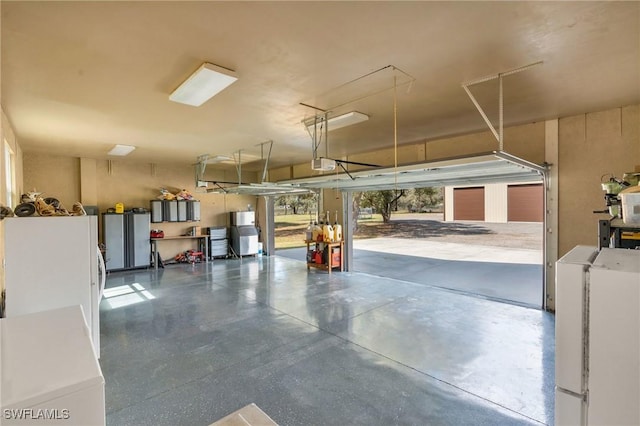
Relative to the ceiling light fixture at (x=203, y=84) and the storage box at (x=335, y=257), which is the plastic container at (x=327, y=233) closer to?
the storage box at (x=335, y=257)

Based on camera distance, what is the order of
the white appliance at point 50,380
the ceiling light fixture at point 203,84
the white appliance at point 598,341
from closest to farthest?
the white appliance at point 598,341 → the white appliance at point 50,380 → the ceiling light fixture at point 203,84

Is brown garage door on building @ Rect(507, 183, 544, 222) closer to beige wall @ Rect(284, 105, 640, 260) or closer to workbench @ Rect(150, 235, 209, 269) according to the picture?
beige wall @ Rect(284, 105, 640, 260)

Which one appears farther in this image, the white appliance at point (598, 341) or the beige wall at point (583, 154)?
the beige wall at point (583, 154)

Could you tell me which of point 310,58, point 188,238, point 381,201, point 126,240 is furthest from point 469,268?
point 381,201

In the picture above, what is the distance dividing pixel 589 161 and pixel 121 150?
27.7 ft

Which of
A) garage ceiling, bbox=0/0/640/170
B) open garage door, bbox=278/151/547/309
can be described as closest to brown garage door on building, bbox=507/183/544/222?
open garage door, bbox=278/151/547/309

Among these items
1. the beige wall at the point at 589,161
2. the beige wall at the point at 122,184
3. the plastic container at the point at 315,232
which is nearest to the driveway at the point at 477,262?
the plastic container at the point at 315,232

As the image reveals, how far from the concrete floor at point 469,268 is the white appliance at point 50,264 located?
227 inches

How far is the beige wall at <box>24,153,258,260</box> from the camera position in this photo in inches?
288

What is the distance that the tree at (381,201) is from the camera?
18.2m

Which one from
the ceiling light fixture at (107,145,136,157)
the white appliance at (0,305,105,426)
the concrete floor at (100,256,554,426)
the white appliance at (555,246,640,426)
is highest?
the ceiling light fixture at (107,145,136,157)

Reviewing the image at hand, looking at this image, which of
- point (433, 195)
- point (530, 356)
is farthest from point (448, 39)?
point (433, 195)

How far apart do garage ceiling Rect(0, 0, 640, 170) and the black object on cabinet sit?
359 centimetres

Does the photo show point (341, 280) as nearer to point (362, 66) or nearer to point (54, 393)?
point (362, 66)
